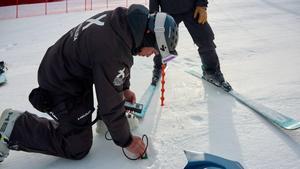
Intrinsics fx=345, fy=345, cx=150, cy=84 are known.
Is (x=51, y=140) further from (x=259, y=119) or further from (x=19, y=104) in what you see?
(x=259, y=119)

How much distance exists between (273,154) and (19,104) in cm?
244

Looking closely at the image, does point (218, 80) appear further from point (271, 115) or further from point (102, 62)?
point (102, 62)

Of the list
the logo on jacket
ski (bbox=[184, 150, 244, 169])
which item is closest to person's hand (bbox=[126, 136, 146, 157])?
the logo on jacket

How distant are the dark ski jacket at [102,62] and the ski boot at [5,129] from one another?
33cm

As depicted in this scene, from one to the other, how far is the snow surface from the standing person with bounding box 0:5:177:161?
197 millimetres

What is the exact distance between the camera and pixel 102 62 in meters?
2.09

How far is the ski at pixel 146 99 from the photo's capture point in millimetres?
3095

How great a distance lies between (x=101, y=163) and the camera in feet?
8.25

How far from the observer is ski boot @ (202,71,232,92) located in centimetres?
354

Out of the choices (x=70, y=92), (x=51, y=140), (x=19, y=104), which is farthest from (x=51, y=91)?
(x=19, y=104)

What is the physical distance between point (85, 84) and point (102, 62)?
1.42ft

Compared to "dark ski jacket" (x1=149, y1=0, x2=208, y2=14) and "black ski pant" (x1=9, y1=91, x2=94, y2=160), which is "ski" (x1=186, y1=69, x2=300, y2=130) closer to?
"dark ski jacket" (x1=149, y1=0, x2=208, y2=14)

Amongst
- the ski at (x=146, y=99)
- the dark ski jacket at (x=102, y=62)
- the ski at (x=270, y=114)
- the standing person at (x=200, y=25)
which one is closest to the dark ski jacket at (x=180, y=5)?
the standing person at (x=200, y=25)

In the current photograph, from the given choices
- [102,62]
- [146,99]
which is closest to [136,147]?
[102,62]
